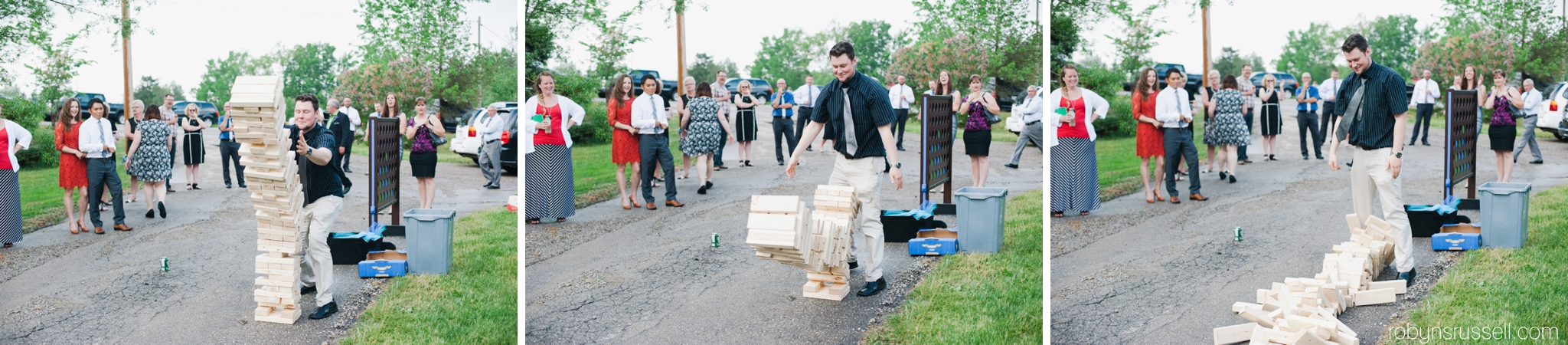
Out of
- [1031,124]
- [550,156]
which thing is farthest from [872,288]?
[550,156]

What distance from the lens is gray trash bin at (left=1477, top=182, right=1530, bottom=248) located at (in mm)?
4777

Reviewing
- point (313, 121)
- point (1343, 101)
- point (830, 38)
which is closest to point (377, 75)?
point (313, 121)

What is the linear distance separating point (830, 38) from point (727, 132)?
0.80m

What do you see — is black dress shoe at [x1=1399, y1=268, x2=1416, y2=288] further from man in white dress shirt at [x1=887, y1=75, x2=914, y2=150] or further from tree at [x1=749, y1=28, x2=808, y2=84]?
tree at [x1=749, y1=28, x2=808, y2=84]

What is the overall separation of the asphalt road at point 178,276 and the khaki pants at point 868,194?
1.99 meters

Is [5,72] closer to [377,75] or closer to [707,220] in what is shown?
[377,75]

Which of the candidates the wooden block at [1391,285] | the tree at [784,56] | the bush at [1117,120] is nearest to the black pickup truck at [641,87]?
the tree at [784,56]

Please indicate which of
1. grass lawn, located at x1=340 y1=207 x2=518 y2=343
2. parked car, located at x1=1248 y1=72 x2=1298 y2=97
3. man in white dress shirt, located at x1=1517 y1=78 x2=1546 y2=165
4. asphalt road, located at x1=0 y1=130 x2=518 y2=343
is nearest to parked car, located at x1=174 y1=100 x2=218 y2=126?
asphalt road, located at x1=0 y1=130 x2=518 y2=343

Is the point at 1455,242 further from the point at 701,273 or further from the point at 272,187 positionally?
the point at 272,187

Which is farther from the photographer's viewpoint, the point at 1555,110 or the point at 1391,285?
the point at 1555,110

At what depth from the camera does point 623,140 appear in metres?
5.64

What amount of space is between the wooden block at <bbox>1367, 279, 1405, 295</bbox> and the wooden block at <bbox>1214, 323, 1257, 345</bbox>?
27.0 inches

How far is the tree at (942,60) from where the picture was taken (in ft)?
16.9

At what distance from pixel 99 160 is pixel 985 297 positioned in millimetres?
4547
